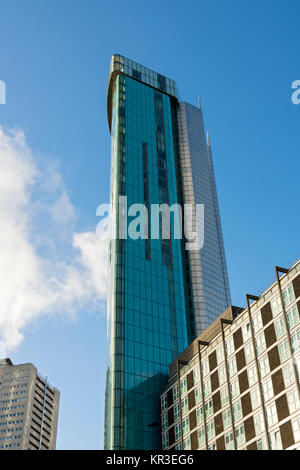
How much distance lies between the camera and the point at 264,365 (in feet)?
236

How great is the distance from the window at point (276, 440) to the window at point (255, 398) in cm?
524

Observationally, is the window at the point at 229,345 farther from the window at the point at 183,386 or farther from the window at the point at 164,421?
the window at the point at 164,421

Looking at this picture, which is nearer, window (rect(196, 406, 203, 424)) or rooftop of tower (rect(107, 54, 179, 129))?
window (rect(196, 406, 203, 424))

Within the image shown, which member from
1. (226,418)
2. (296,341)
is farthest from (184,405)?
(296,341)

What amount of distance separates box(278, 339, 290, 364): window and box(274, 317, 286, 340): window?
1215mm

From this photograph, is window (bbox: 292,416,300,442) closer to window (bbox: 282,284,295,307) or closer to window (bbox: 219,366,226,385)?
window (bbox: 282,284,295,307)

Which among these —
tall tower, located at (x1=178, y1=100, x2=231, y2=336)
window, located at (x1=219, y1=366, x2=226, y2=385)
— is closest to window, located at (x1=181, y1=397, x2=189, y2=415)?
window, located at (x1=219, y1=366, x2=226, y2=385)

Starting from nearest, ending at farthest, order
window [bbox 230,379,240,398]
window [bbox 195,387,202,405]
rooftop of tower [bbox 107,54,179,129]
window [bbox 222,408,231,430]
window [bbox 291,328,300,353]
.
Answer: window [bbox 291,328,300,353], window [bbox 230,379,240,398], window [bbox 222,408,231,430], window [bbox 195,387,202,405], rooftop of tower [bbox 107,54,179,129]

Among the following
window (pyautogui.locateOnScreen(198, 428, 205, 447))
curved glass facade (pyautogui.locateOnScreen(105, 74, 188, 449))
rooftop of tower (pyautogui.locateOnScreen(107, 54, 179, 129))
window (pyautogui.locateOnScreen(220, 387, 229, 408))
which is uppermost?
rooftop of tower (pyautogui.locateOnScreen(107, 54, 179, 129))

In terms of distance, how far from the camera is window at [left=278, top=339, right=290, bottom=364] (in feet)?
223

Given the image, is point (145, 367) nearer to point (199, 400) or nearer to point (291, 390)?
point (199, 400)

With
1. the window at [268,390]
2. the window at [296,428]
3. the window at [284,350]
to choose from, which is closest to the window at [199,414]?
the window at [268,390]

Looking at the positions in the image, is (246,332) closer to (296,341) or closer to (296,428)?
(296,341)

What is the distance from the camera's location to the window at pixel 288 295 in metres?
69.9
